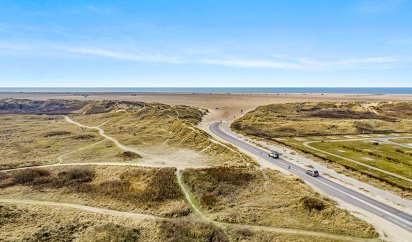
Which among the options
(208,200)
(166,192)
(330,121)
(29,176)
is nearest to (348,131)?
(330,121)

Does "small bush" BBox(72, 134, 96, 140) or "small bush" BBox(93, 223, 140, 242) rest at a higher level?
"small bush" BBox(72, 134, 96, 140)

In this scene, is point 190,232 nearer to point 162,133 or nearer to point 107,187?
point 107,187

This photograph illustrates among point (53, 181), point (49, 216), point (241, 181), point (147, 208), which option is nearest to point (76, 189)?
point (53, 181)

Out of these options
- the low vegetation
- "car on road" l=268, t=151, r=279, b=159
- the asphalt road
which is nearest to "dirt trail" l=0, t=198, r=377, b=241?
the asphalt road

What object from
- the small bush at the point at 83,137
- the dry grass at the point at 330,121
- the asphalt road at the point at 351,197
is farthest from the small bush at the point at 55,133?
the asphalt road at the point at 351,197

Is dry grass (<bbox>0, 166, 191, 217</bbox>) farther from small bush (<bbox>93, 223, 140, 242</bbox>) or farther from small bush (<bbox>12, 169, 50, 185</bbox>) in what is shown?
small bush (<bbox>93, 223, 140, 242</bbox>)

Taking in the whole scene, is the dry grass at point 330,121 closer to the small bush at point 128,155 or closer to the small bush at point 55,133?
the small bush at point 128,155

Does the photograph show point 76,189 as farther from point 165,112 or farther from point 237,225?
point 165,112
